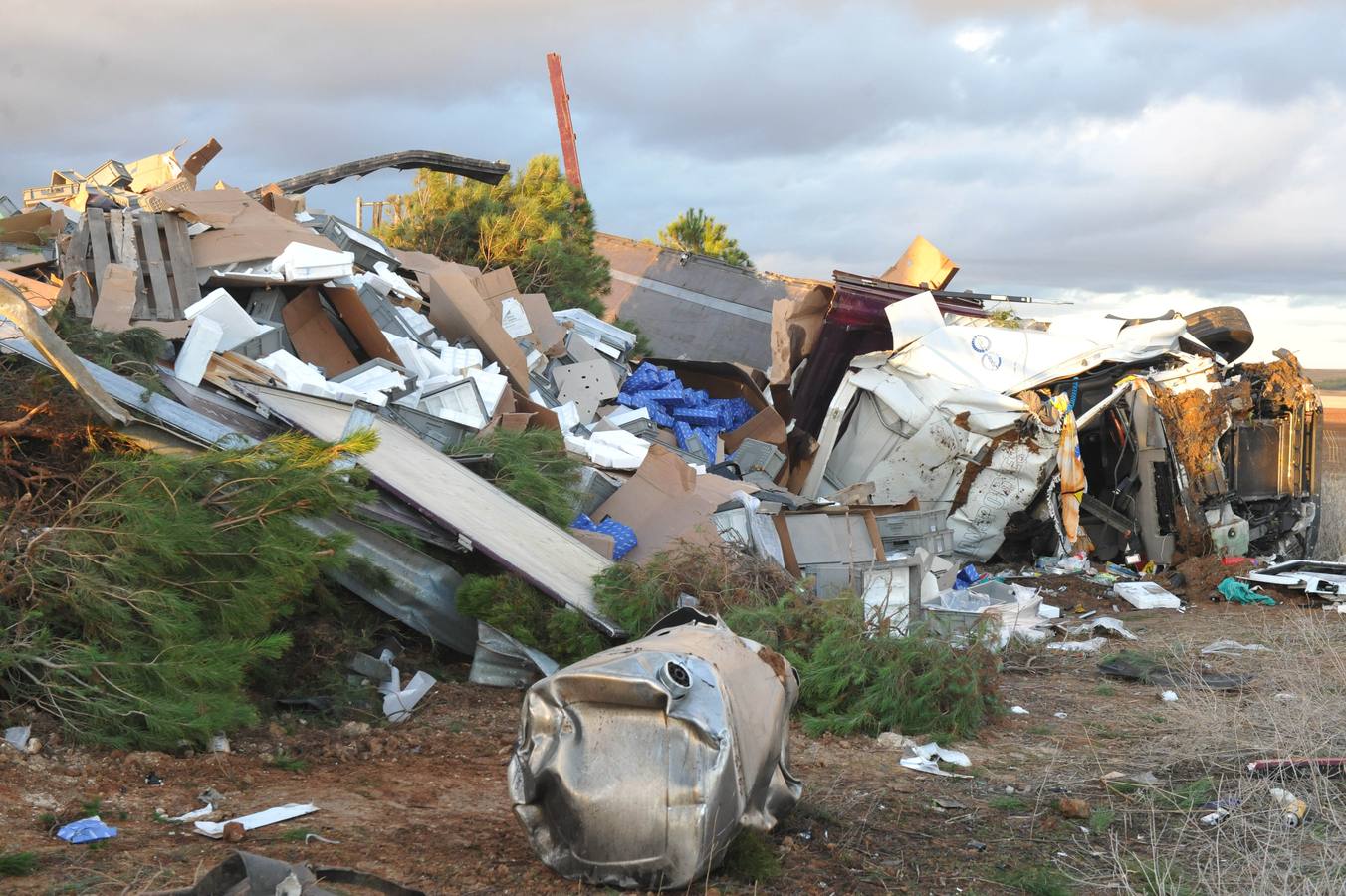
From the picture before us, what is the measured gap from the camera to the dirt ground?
341cm

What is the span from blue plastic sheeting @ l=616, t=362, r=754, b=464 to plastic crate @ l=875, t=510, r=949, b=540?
2231 millimetres

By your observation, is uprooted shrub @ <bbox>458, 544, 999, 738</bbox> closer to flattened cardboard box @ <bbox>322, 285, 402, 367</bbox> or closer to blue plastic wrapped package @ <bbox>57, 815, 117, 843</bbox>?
blue plastic wrapped package @ <bbox>57, 815, 117, 843</bbox>

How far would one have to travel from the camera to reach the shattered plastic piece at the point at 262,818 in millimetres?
3578

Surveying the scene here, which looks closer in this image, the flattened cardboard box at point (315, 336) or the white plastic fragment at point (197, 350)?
the white plastic fragment at point (197, 350)

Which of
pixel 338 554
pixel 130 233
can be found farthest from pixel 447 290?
pixel 338 554

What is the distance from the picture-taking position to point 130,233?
27.0 ft

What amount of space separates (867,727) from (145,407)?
3.71 meters

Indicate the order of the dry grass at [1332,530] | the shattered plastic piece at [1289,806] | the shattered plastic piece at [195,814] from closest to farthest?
the shattered plastic piece at [195,814]
the shattered plastic piece at [1289,806]
the dry grass at [1332,530]

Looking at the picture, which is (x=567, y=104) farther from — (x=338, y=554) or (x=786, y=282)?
(x=338, y=554)

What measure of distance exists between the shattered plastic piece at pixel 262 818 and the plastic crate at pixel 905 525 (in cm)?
490

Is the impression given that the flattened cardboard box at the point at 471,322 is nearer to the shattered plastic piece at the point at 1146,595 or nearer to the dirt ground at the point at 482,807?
the dirt ground at the point at 482,807

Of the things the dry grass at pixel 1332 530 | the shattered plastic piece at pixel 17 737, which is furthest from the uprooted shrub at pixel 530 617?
the dry grass at pixel 1332 530

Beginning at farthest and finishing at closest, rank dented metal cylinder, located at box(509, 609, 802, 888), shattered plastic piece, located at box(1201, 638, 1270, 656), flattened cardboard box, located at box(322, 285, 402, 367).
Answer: flattened cardboard box, located at box(322, 285, 402, 367) < shattered plastic piece, located at box(1201, 638, 1270, 656) < dented metal cylinder, located at box(509, 609, 802, 888)

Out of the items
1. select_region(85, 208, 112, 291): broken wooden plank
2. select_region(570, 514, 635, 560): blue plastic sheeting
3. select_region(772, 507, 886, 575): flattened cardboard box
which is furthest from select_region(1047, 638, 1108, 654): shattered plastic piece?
select_region(85, 208, 112, 291): broken wooden plank
